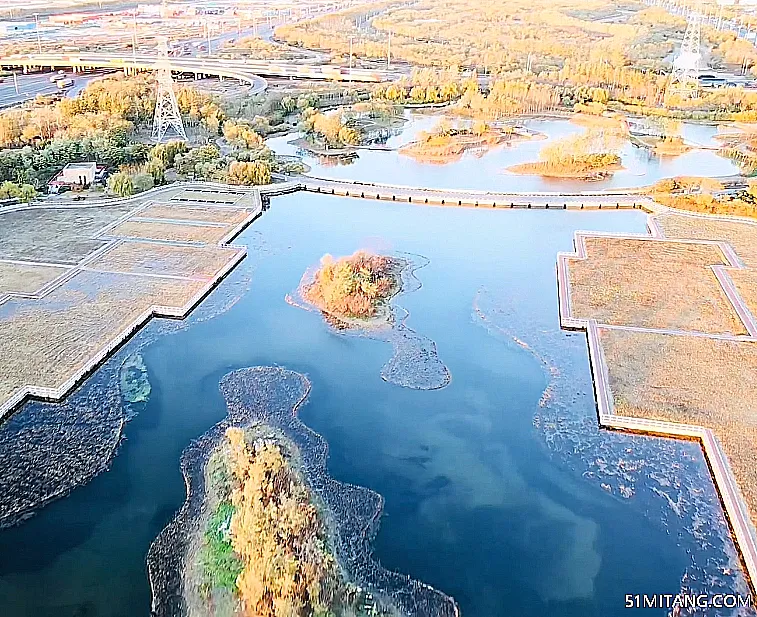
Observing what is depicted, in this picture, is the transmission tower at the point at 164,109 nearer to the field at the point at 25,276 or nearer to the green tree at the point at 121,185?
the green tree at the point at 121,185

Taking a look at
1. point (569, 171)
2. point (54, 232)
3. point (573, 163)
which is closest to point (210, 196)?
point (54, 232)

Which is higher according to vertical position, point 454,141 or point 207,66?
point 454,141

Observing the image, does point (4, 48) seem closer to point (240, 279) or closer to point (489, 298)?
point (240, 279)

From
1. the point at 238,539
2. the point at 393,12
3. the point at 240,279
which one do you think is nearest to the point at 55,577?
the point at 238,539

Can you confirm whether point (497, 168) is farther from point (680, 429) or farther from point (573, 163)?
point (680, 429)

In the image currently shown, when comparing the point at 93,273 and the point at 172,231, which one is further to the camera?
the point at 172,231

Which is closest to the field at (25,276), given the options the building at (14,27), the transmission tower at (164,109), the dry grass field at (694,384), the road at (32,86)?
the dry grass field at (694,384)
